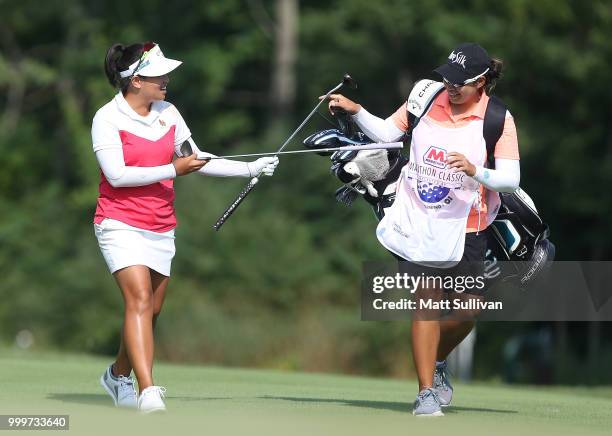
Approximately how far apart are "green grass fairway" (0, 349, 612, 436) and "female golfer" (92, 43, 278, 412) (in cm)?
49

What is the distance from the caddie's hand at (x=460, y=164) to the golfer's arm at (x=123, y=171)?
5.14 ft

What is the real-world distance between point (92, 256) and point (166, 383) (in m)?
17.5

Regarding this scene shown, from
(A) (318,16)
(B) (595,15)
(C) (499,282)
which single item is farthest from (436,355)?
(A) (318,16)

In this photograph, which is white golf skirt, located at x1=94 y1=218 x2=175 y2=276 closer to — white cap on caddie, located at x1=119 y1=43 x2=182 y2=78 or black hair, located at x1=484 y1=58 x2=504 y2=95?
white cap on caddie, located at x1=119 y1=43 x2=182 y2=78

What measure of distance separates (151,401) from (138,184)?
123 cm

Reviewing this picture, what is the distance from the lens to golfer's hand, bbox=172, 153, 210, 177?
27.0 ft

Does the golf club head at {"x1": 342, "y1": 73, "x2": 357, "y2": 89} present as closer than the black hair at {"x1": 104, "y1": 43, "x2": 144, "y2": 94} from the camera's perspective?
No

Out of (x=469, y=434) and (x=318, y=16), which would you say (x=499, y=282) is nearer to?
(x=469, y=434)

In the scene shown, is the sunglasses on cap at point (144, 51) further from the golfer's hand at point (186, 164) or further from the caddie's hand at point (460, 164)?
the caddie's hand at point (460, 164)

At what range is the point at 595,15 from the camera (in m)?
27.9

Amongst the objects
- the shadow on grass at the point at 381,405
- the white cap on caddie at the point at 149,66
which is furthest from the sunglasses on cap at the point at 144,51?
the shadow on grass at the point at 381,405

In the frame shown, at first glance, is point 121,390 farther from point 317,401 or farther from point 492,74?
point 492,74

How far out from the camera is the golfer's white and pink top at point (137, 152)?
8227mm

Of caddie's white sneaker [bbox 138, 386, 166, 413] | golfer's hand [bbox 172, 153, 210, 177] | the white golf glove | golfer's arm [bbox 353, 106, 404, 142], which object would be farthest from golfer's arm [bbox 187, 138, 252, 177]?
caddie's white sneaker [bbox 138, 386, 166, 413]
